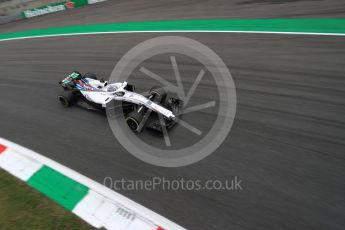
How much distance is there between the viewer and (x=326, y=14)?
1009cm

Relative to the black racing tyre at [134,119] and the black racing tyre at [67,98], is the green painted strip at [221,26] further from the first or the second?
the black racing tyre at [134,119]

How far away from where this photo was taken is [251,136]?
5613 millimetres

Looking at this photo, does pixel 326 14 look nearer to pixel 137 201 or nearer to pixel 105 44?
pixel 105 44

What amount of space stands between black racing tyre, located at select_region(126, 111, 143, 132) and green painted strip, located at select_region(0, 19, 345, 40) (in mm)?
6279

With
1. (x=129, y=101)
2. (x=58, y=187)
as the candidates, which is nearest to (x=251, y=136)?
(x=129, y=101)

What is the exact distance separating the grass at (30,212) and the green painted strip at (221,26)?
28.4ft

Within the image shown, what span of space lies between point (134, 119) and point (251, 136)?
2508 millimetres

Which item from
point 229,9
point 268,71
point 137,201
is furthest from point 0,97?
point 229,9

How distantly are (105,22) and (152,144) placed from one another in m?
10.4

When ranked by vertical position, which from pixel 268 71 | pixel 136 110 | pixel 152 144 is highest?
pixel 268 71

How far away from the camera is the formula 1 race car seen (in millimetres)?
5941
